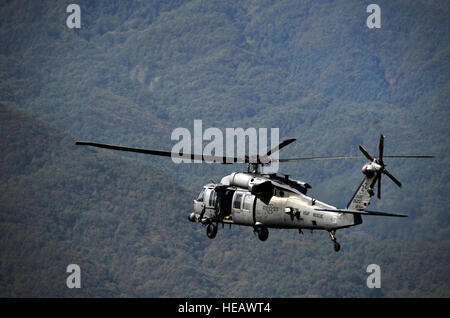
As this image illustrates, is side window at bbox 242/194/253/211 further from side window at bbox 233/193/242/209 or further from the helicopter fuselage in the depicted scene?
side window at bbox 233/193/242/209

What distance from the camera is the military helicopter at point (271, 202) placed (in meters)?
60.8

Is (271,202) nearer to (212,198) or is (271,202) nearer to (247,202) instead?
(247,202)

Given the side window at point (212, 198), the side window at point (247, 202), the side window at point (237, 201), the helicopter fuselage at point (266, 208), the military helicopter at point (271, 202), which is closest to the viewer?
the military helicopter at point (271, 202)

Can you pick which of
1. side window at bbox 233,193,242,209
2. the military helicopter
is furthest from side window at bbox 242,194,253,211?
side window at bbox 233,193,242,209

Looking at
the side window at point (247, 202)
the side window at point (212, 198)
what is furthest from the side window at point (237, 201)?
the side window at point (212, 198)

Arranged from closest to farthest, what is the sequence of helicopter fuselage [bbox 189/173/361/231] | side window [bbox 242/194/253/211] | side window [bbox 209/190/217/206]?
1. helicopter fuselage [bbox 189/173/361/231]
2. side window [bbox 242/194/253/211]
3. side window [bbox 209/190/217/206]

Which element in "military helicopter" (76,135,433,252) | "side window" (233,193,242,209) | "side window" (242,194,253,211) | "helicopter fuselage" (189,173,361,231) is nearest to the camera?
"military helicopter" (76,135,433,252)

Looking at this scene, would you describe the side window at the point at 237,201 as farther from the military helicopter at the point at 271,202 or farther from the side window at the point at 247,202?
the side window at the point at 247,202

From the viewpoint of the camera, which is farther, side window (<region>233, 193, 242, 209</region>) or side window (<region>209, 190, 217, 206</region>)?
side window (<region>209, 190, 217, 206</region>)

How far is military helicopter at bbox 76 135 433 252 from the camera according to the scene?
60781 mm

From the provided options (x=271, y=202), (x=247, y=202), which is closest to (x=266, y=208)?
(x=271, y=202)
